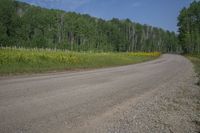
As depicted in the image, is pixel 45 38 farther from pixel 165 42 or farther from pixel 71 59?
pixel 165 42

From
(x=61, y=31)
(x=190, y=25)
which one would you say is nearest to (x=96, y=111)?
(x=61, y=31)

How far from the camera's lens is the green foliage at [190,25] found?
86250mm

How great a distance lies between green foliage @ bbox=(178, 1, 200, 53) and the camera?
8625 centimetres

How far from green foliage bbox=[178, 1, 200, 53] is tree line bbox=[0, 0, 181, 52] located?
27.6m

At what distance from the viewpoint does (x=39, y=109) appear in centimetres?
732

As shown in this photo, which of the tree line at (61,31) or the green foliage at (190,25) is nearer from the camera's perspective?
the tree line at (61,31)

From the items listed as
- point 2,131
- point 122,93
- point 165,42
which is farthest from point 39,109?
point 165,42

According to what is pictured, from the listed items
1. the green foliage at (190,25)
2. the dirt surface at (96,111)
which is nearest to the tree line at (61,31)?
the green foliage at (190,25)

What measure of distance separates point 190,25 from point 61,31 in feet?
155

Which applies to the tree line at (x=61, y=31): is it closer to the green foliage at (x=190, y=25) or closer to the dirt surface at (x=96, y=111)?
the green foliage at (x=190, y=25)

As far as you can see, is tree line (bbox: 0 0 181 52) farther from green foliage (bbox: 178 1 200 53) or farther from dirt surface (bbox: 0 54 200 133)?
dirt surface (bbox: 0 54 200 133)

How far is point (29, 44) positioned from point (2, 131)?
67.5m

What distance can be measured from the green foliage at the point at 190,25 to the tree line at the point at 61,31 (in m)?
27.6

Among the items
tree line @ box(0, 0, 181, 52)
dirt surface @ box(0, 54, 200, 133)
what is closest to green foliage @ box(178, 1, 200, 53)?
tree line @ box(0, 0, 181, 52)
